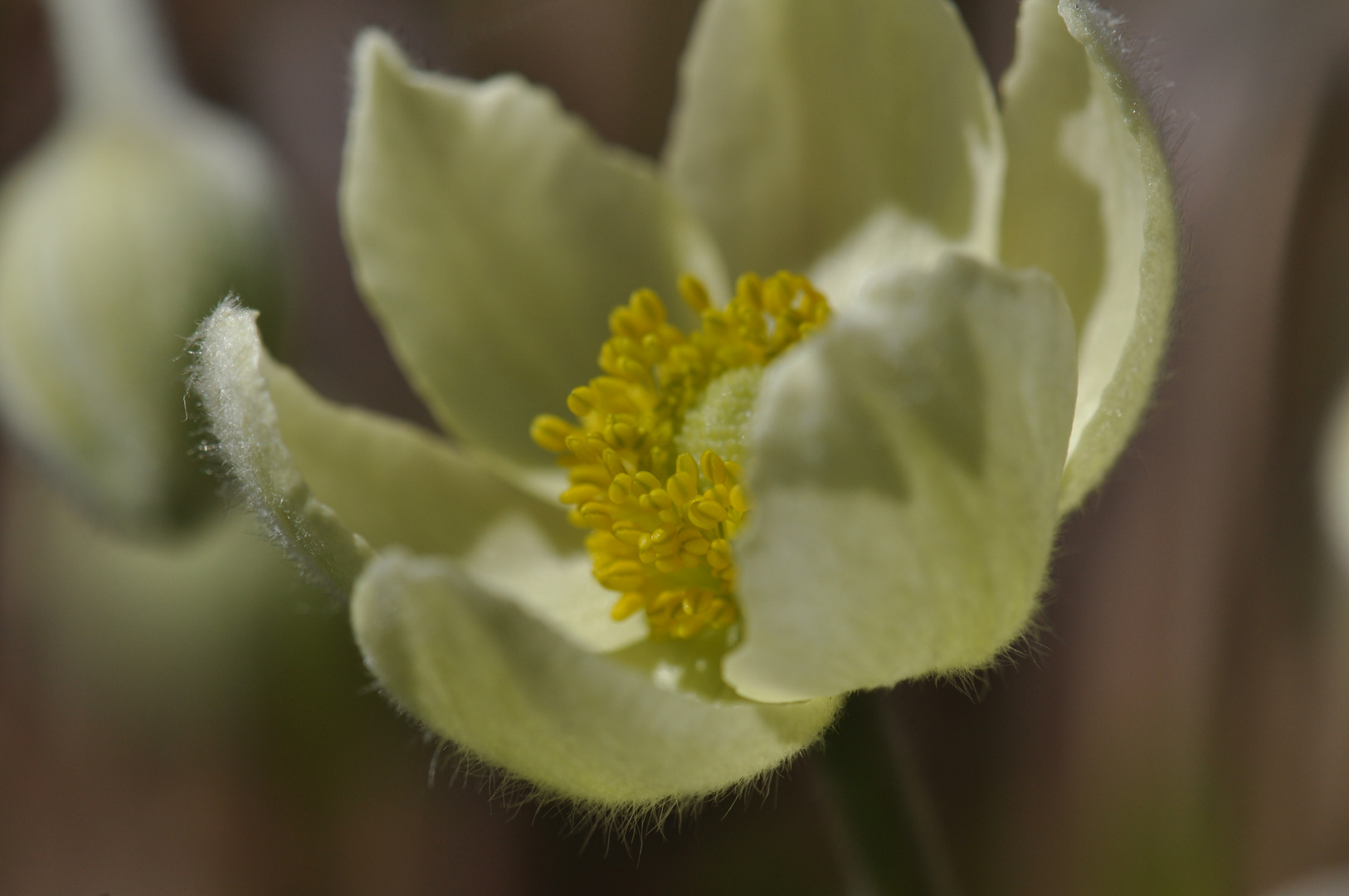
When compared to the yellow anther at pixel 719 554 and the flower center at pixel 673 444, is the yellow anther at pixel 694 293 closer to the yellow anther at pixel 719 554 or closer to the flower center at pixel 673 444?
the flower center at pixel 673 444

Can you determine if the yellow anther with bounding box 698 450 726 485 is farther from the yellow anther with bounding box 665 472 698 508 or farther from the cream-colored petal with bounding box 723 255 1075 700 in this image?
the cream-colored petal with bounding box 723 255 1075 700

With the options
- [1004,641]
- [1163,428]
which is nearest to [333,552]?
[1004,641]

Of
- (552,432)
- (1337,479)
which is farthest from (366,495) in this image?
(1337,479)

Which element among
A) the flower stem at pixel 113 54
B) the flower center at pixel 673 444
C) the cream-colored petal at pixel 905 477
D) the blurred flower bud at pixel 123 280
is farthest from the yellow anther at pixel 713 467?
the flower stem at pixel 113 54

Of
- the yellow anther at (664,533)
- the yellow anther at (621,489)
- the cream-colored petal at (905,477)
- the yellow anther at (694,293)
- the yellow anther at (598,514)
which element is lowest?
the yellow anther at (598,514)

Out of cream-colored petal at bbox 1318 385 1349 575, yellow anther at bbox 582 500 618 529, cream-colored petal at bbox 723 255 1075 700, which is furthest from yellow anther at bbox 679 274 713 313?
cream-colored petal at bbox 1318 385 1349 575
